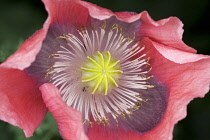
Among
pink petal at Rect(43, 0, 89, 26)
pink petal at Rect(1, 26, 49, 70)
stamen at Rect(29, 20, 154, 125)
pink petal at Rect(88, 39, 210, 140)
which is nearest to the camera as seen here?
pink petal at Rect(1, 26, 49, 70)

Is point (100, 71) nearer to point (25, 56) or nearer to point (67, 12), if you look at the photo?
point (67, 12)

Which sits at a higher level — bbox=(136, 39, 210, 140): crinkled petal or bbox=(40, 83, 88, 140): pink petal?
bbox=(136, 39, 210, 140): crinkled petal

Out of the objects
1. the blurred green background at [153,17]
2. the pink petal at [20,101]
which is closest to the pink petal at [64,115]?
the pink petal at [20,101]

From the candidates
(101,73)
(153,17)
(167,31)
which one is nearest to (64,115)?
(101,73)

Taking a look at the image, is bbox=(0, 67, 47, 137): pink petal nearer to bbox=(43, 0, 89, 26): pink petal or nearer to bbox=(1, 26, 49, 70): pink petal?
bbox=(1, 26, 49, 70): pink petal

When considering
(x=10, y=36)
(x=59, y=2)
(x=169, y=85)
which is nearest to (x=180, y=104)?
(x=169, y=85)

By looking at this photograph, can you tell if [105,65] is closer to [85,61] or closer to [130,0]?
[85,61]

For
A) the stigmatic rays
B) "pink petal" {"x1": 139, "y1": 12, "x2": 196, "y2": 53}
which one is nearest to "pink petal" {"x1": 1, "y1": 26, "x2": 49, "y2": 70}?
the stigmatic rays

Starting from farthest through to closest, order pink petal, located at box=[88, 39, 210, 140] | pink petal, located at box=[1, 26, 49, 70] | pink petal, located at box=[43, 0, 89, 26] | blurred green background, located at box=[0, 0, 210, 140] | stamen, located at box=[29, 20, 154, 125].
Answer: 1. blurred green background, located at box=[0, 0, 210, 140]
2. stamen, located at box=[29, 20, 154, 125]
3. pink petal, located at box=[88, 39, 210, 140]
4. pink petal, located at box=[43, 0, 89, 26]
5. pink petal, located at box=[1, 26, 49, 70]
